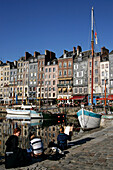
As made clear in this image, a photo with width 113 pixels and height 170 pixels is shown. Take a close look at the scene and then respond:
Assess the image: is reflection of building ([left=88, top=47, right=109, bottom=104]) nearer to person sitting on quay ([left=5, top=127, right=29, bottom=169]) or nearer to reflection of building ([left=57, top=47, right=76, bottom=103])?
reflection of building ([left=57, top=47, right=76, bottom=103])

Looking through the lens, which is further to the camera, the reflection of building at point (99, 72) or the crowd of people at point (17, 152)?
the reflection of building at point (99, 72)

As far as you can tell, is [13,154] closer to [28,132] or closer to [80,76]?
[28,132]

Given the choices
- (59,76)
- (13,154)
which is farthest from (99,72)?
(13,154)

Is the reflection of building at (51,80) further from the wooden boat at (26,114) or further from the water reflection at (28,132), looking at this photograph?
the water reflection at (28,132)

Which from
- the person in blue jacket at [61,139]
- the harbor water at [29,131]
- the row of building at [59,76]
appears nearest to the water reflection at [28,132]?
the harbor water at [29,131]

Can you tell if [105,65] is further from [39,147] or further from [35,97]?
[39,147]

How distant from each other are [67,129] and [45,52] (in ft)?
198

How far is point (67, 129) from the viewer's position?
1078cm

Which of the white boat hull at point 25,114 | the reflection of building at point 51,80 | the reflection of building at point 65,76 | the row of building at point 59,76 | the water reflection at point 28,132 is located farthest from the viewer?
the reflection of building at point 51,80

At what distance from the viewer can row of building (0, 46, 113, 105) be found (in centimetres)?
5672

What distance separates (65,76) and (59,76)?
2278 millimetres

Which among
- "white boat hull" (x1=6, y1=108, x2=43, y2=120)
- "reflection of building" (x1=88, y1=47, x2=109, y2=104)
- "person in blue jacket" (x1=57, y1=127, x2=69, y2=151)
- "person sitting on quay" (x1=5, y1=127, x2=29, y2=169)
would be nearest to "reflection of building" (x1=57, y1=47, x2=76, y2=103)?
"reflection of building" (x1=88, y1=47, x2=109, y2=104)

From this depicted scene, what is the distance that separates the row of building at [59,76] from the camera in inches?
2233

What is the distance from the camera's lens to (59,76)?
64.9 meters
